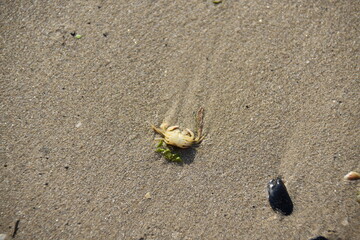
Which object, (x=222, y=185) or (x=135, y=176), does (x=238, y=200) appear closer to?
(x=222, y=185)

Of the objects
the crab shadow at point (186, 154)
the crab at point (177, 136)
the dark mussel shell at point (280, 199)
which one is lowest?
the dark mussel shell at point (280, 199)

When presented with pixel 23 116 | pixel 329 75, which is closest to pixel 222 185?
pixel 329 75

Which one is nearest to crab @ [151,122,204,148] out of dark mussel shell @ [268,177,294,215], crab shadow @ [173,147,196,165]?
crab shadow @ [173,147,196,165]

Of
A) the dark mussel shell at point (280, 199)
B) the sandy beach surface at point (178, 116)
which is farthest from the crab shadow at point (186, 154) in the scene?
the dark mussel shell at point (280, 199)

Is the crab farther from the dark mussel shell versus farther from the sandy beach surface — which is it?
the dark mussel shell

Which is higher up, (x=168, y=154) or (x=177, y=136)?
(x=177, y=136)

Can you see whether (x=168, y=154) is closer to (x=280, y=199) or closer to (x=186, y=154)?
(x=186, y=154)

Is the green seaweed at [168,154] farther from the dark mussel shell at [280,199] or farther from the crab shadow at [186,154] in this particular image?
the dark mussel shell at [280,199]

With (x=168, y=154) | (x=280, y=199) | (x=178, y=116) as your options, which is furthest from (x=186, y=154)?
(x=280, y=199)
